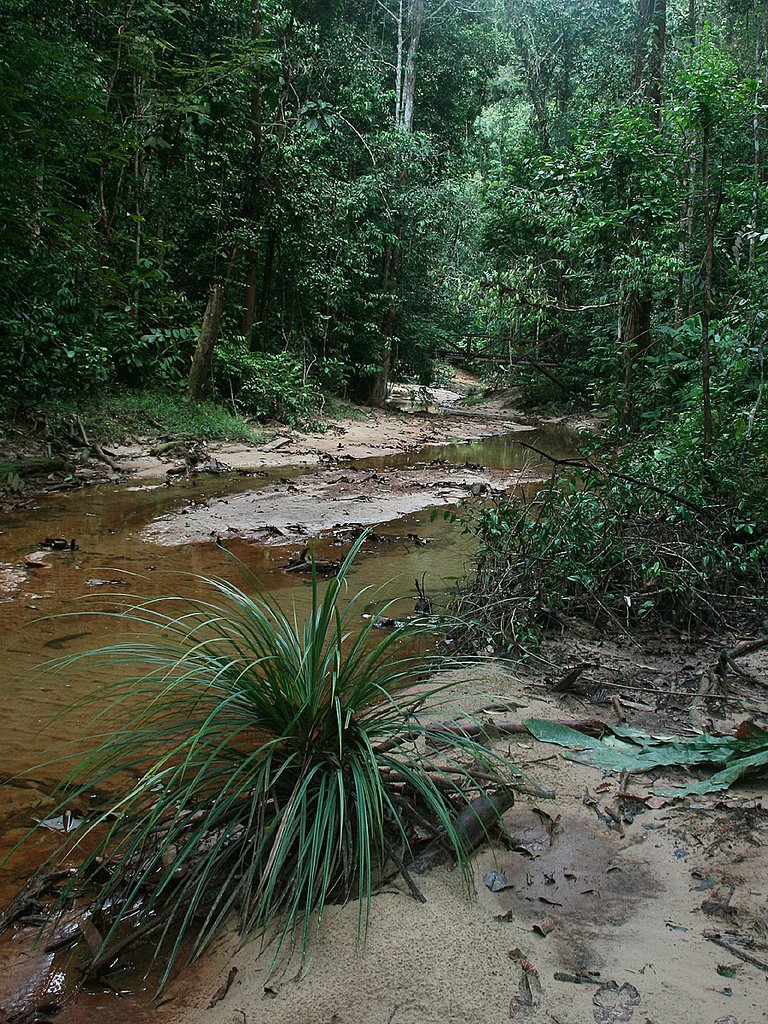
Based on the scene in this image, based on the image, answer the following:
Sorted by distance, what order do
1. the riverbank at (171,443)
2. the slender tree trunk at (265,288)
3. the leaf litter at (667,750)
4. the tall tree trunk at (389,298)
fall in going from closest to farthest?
the leaf litter at (667,750)
the riverbank at (171,443)
the slender tree trunk at (265,288)
the tall tree trunk at (389,298)

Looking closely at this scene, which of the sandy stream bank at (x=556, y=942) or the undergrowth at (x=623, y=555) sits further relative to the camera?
the undergrowth at (x=623, y=555)

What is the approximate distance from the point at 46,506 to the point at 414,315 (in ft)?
42.8

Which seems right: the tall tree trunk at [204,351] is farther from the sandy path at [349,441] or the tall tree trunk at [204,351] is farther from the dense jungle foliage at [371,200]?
the sandy path at [349,441]

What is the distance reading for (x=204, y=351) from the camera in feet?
40.7

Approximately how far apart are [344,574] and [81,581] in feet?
11.8

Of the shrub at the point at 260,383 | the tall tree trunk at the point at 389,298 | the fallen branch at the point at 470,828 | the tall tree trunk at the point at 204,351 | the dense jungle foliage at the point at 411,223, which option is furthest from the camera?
the tall tree trunk at the point at 389,298

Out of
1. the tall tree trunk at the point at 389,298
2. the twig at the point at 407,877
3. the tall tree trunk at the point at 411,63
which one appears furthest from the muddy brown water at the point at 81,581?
the tall tree trunk at the point at 411,63

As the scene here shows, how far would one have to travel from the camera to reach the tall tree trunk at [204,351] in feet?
40.1

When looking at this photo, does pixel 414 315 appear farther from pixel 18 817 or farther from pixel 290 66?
pixel 18 817

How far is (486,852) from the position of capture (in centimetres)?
208

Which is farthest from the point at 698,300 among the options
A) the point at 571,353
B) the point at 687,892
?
the point at 571,353

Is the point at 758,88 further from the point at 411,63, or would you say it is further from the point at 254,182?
the point at 411,63

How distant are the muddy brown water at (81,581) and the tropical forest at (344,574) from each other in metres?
0.03

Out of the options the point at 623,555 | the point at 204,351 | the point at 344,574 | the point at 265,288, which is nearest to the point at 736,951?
the point at 344,574
